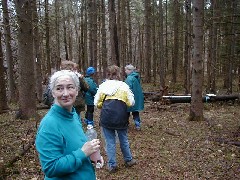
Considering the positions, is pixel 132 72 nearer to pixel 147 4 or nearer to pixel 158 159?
pixel 158 159

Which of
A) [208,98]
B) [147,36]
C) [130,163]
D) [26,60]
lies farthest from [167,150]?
[147,36]

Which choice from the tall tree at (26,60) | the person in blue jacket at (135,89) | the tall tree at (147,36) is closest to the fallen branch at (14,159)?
the tall tree at (26,60)

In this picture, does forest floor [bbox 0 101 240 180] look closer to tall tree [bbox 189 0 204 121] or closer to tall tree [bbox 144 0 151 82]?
tall tree [bbox 189 0 204 121]

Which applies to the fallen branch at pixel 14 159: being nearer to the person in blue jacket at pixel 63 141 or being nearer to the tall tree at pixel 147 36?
the person in blue jacket at pixel 63 141

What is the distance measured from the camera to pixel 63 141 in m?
2.67

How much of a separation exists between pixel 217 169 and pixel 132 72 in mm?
4486

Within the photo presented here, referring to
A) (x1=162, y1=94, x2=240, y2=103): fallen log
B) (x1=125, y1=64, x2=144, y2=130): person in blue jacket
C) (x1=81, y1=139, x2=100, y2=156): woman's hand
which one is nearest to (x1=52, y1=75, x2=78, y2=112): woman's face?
(x1=81, y1=139, x2=100, y2=156): woman's hand

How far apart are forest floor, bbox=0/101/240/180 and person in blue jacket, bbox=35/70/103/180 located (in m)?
3.37

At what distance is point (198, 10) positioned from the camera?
34.9ft

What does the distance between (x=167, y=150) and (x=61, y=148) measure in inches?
221

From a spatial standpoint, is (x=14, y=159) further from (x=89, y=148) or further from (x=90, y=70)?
(x=89, y=148)

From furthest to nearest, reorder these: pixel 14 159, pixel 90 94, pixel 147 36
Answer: pixel 147 36 < pixel 90 94 < pixel 14 159

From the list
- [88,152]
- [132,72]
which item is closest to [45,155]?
[88,152]

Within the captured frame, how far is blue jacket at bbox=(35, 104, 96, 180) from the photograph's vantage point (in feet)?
8.43
